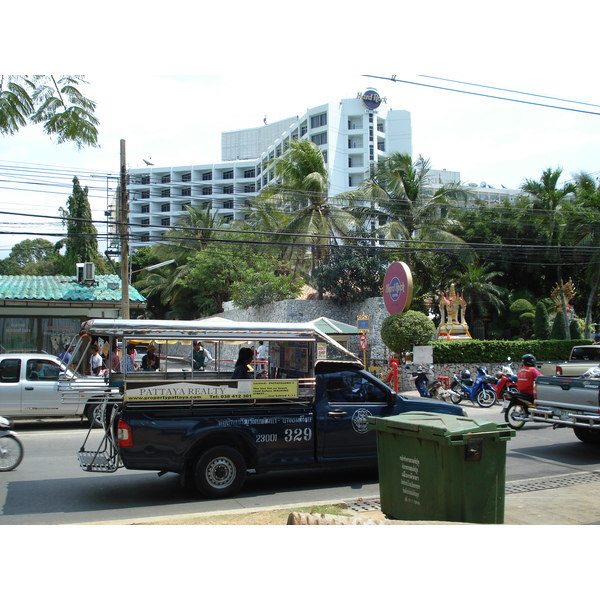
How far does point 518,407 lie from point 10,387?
36.8ft

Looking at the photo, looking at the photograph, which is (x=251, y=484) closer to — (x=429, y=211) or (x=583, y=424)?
(x=583, y=424)

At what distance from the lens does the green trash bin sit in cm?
557

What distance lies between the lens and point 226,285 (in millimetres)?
40906

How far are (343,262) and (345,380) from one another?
19.9 metres

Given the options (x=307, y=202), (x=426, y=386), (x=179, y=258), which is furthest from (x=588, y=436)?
(x=179, y=258)

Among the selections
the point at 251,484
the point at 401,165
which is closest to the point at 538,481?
the point at 251,484

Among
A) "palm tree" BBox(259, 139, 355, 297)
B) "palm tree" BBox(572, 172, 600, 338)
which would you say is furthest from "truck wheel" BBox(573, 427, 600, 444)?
"palm tree" BBox(572, 172, 600, 338)

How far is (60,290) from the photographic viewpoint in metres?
21.0

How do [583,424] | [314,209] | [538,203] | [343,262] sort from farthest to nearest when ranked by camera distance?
[538,203]
[314,209]
[343,262]
[583,424]

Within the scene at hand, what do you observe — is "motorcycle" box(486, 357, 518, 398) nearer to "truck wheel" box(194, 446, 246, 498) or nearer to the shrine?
the shrine

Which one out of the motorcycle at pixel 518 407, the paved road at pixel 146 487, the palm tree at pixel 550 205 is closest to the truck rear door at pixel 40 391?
the paved road at pixel 146 487

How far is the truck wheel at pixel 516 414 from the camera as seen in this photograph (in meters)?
12.9

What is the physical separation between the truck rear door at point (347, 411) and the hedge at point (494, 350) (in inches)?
568

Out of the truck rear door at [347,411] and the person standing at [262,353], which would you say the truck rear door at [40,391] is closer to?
the person standing at [262,353]
